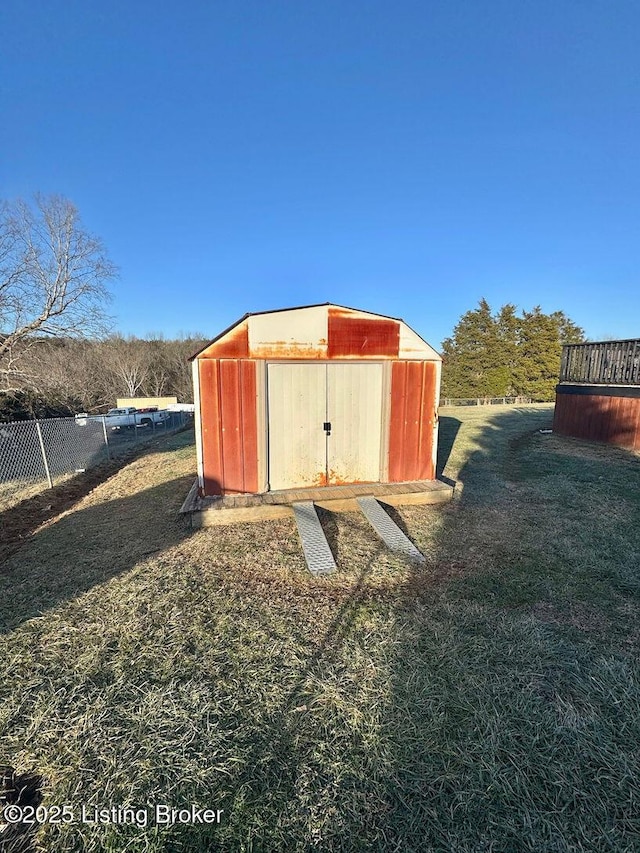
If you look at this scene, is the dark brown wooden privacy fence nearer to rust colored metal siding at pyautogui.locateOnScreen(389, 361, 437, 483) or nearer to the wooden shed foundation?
rust colored metal siding at pyautogui.locateOnScreen(389, 361, 437, 483)

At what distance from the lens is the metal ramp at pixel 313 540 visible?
3.97 metres

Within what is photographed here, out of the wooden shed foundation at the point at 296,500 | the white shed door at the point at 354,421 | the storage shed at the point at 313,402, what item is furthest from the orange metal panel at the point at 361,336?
the wooden shed foundation at the point at 296,500

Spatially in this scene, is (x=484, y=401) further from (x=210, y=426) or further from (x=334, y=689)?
(x=334, y=689)

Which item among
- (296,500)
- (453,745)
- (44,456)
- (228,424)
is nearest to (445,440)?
(296,500)

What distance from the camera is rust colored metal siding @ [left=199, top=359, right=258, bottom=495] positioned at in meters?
5.30

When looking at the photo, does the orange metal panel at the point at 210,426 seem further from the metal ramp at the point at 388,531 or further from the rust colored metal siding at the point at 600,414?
the rust colored metal siding at the point at 600,414

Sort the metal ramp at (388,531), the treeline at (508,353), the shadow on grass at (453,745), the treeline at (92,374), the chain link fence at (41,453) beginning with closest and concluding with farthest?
the shadow on grass at (453,745) → the metal ramp at (388,531) → the chain link fence at (41,453) → the treeline at (92,374) → the treeline at (508,353)

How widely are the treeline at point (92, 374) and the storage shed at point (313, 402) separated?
5842 mm

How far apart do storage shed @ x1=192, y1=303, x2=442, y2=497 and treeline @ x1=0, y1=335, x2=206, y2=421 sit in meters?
5.84

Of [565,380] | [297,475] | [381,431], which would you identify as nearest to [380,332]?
[381,431]

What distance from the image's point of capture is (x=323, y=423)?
227 inches

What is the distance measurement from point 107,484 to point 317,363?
546 centimetres

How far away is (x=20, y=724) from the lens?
2.13 metres

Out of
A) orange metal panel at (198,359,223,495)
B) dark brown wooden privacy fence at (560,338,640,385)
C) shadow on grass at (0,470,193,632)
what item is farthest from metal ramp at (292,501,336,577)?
dark brown wooden privacy fence at (560,338,640,385)
